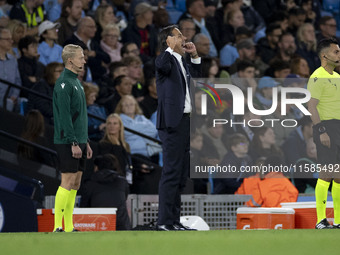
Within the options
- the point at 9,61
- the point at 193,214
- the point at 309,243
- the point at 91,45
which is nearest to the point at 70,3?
the point at 91,45

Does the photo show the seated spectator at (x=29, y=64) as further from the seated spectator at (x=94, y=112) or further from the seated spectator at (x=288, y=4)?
the seated spectator at (x=288, y=4)

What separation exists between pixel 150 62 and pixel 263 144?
2.65 meters

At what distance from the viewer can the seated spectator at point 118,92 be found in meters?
12.5

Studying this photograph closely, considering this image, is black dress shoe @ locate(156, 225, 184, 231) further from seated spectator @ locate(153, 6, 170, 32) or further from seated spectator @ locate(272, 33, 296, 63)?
seated spectator @ locate(272, 33, 296, 63)

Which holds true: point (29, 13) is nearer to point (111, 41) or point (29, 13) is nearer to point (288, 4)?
point (111, 41)

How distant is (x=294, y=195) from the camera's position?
10.1 m

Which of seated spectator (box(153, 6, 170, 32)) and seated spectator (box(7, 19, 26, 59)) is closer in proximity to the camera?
seated spectator (box(7, 19, 26, 59))

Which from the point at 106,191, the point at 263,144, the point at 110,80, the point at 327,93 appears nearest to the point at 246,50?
the point at 110,80

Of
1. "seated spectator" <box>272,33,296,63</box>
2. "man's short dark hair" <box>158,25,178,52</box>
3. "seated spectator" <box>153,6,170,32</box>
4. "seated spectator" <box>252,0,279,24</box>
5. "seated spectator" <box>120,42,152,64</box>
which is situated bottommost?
"man's short dark hair" <box>158,25,178,52</box>

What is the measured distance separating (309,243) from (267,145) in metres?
5.90

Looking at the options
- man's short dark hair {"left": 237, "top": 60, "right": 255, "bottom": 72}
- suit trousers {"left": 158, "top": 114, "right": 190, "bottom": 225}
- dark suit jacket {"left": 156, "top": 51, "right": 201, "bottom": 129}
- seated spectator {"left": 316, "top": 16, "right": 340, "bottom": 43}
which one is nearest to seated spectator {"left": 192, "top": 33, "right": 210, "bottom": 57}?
man's short dark hair {"left": 237, "top": 60, "right": 255, "bottom": 72}

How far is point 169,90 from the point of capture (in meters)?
7.25

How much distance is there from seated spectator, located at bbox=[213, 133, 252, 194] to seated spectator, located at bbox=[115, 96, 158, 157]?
1.19 m

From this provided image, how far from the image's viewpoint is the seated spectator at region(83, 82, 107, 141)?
11.8 meters
